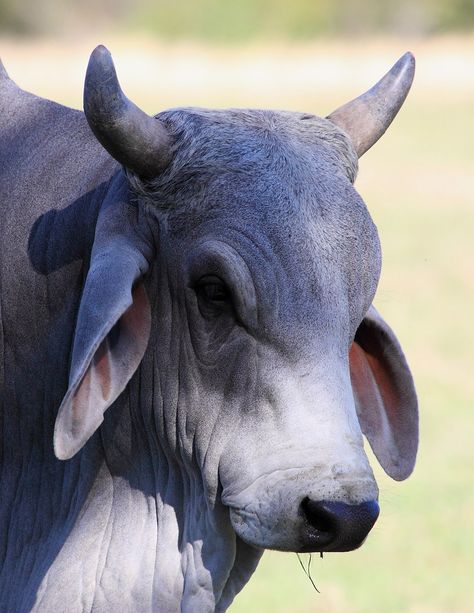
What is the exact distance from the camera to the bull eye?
10.6 ft

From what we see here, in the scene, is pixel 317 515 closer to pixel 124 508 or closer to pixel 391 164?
pixel 124 508

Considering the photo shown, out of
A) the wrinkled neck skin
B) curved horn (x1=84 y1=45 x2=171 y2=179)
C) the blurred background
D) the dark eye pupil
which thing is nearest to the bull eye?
the dark eye pupil

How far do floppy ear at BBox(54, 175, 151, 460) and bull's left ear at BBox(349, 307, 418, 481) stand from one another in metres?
0.75

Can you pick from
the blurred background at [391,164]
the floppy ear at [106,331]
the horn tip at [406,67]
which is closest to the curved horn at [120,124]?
the floppy ear at [106,331]

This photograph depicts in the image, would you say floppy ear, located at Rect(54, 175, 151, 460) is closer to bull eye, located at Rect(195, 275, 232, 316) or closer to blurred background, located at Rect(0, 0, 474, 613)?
bull eye, located at Rect(195, 275, 232, 316)

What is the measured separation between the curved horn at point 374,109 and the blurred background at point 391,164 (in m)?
1.17

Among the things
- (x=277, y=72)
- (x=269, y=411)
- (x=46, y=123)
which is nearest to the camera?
(x=269, y=411)

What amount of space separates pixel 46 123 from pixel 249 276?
1.09 m

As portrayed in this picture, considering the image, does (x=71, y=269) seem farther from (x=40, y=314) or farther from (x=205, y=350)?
(x=205, y=350)

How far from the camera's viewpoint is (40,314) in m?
3.64

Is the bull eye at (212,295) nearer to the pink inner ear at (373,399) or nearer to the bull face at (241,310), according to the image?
the bull face at (241,310)

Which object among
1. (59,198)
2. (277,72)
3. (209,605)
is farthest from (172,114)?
(277,72)

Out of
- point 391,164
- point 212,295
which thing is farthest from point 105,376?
point 391,164

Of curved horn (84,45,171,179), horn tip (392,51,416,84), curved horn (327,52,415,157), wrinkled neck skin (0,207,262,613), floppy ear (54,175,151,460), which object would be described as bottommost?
wrinkled neck skin (0,207,262,613)
